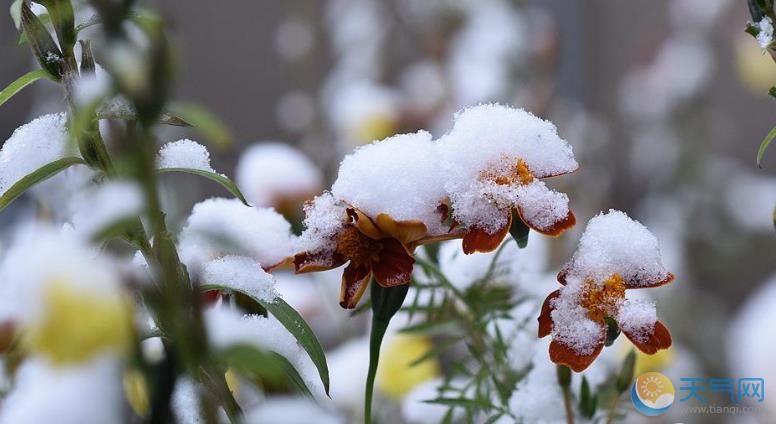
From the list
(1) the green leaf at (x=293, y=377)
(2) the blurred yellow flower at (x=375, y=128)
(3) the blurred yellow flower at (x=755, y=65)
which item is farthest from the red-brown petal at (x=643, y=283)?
(3) the blurred yellow flower at (x=755, y=65)

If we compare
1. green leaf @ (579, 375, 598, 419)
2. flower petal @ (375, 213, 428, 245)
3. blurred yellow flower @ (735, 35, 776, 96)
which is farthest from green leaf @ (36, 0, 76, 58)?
blurred yellow flower @ (735, 35, 776, 96)

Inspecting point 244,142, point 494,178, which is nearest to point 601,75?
point 244,142

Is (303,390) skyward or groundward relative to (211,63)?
groundward

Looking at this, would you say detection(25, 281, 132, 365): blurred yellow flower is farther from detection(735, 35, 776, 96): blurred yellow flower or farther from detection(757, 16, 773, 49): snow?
detection(735, 35, 776, 96): blurred yellow flower

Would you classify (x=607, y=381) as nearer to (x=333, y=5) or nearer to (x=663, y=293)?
(x=663, y=293)

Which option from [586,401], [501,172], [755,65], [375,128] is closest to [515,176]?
[501,172]

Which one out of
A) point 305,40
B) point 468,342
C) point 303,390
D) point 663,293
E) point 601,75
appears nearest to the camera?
point 303,390

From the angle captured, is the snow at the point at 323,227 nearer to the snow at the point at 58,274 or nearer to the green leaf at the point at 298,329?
the green leaf at the point at 298,329
